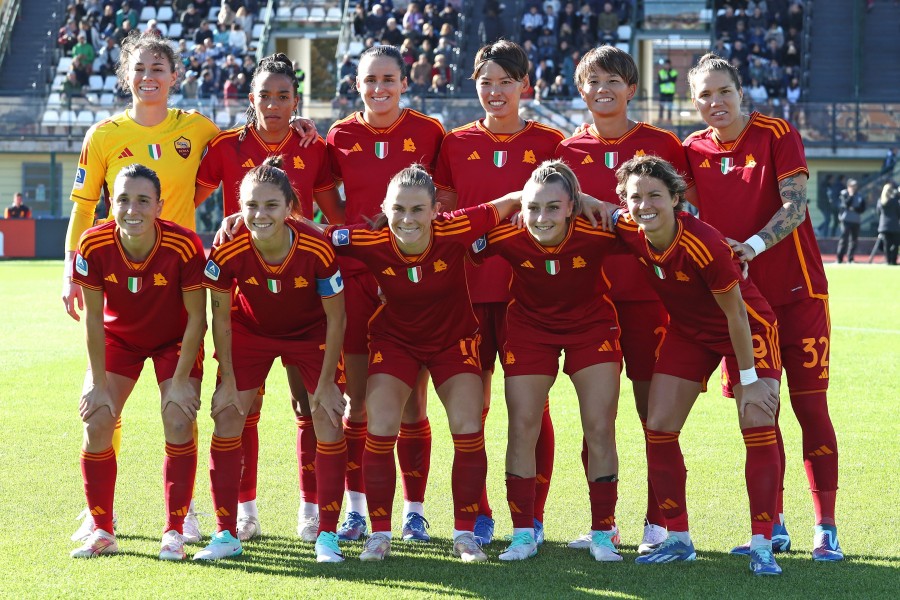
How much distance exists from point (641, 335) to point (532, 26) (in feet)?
81.5

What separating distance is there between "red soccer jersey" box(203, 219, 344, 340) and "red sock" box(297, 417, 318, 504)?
0.51 meters

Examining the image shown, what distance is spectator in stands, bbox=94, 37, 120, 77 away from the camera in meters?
29.9

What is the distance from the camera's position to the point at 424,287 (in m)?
5.06

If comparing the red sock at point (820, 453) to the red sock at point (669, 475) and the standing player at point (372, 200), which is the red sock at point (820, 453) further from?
the standing player at point (372, 200)

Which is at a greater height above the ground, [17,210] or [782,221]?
[782,221]

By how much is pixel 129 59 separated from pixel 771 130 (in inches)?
119

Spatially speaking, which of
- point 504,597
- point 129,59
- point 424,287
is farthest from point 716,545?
point 129,59

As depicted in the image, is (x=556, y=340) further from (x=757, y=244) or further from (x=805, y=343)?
(x=805, y=343)

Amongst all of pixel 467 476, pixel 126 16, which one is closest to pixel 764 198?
pixel 467 476

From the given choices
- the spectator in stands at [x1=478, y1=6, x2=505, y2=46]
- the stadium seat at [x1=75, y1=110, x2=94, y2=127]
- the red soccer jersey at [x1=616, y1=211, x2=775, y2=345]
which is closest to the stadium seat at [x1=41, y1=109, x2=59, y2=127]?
the stadium seat at [x1=75, y1=110, x2=94, y2=127]

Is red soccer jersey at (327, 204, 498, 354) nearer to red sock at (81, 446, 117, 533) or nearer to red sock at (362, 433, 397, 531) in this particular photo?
red sock at (362, 433, 397, 531)

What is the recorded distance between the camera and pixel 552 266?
499 centimetres

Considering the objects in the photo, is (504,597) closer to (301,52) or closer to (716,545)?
(716,545)

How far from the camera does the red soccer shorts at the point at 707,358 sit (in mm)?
4762
